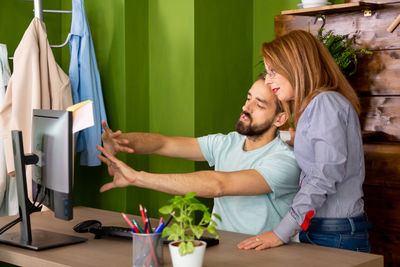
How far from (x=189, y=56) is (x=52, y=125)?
1.77m

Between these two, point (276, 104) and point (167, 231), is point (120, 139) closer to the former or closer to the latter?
point (276, 104)

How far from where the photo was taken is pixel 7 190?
3.46m

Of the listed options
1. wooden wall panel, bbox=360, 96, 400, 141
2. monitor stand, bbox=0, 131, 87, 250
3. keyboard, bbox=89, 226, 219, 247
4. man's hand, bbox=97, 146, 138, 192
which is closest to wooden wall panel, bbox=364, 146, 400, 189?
wooden wall panel, bbox=360, 96, 400, 141

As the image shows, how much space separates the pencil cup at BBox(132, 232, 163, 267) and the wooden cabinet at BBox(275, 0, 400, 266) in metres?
1.95

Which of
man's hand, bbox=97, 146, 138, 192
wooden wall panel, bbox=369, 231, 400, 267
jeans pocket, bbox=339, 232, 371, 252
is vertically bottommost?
wooden wall panel, bbox=369, 231, 400, 267

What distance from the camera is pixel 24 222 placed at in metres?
2.06

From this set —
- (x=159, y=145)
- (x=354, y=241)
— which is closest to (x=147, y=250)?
(x=354, y=241)

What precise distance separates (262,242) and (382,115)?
1.74m

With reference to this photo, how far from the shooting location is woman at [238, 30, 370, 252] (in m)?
1.99

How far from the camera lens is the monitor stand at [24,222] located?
78.9 inches

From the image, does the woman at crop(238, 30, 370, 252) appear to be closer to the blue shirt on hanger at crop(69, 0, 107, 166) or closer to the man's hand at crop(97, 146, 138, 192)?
the man's hand at crop(97, 146, 138, 192)

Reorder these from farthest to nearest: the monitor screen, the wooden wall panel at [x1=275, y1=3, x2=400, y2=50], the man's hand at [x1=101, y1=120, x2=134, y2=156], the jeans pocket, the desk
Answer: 1. the wooden wall panel at [x1=275, y1=3, x2=400, y2=50]
2. the man's hand at [x1=101, y1=120, x2=134, y2=156]
3. the jeans pocket
4. the monitor screen
5. the desk

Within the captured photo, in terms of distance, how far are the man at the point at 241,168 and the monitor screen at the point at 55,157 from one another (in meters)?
0.26

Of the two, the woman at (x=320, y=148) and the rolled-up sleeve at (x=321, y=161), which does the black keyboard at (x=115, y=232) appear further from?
the rolled-up sleeve at (x=321, y=161)
